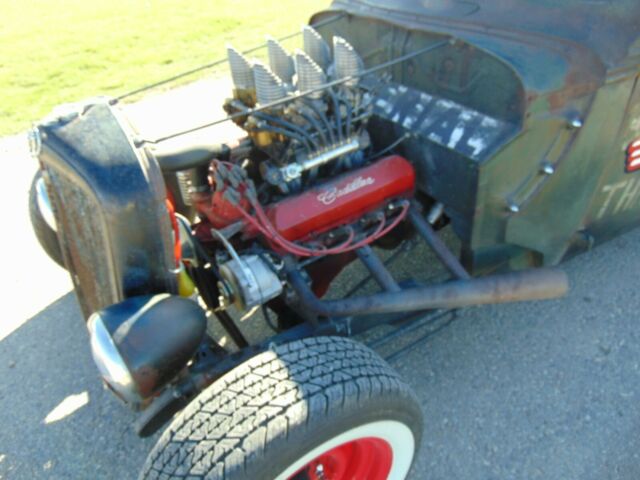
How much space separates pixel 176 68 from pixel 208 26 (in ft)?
6.71

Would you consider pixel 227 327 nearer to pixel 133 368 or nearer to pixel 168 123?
pixel 133 368

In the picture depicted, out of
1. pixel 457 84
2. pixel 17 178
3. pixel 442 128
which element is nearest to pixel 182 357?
pixel 442 128

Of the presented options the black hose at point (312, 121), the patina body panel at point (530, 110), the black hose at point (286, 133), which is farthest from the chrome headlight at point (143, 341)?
the patina body panel at point (530, 110)

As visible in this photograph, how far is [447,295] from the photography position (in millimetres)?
2199

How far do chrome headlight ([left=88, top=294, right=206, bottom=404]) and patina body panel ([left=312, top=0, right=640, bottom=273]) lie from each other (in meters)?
1.25

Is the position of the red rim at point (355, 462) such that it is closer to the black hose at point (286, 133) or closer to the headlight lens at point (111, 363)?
the headlight lens at point (111, 363)

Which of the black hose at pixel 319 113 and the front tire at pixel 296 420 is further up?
the black hose at pixel 319 113

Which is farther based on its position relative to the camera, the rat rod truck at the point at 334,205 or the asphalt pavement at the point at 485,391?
the asphalt pavement at the point at 485,391

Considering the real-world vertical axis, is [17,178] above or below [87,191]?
below

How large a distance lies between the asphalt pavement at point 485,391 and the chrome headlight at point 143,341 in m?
0.83

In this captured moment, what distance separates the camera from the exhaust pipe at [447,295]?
2189 mm

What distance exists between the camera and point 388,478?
199cm

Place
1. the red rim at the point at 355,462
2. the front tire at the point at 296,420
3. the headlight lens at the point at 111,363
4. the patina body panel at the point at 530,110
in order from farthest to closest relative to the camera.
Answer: the patina body panel at the point at 530,110 < the red rim at the point at 355,462 < the headlight lens at the point at 111,363 < the front tire at the point at 296,420

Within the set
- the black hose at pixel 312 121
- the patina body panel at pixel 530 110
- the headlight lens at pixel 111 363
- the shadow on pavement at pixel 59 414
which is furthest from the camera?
the shadow on pavement at pixel 59 414
